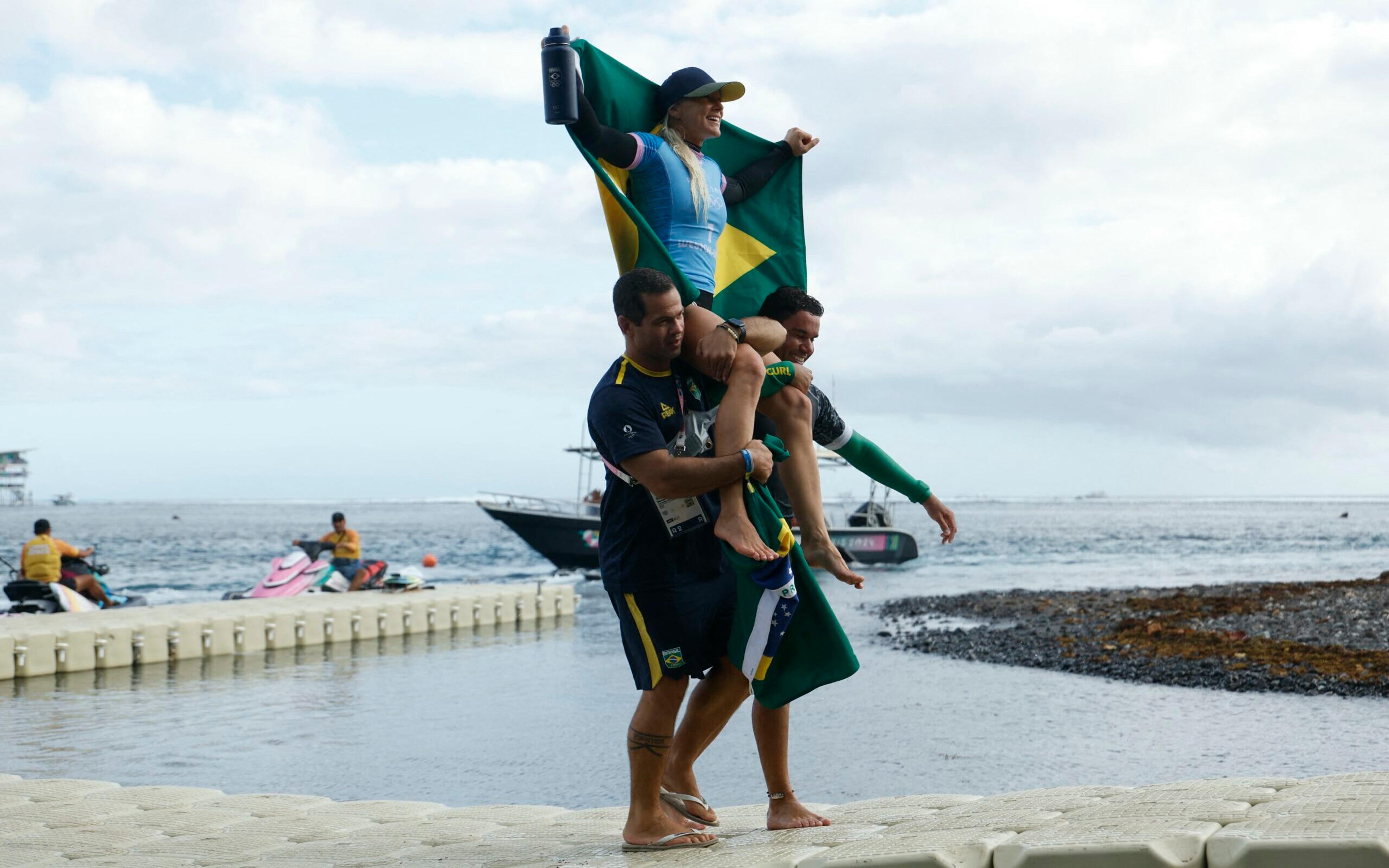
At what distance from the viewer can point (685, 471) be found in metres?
3.47

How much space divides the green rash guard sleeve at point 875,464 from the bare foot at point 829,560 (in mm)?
496

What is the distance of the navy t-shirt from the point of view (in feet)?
11.9

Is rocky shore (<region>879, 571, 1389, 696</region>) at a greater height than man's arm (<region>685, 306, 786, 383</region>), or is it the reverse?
man's arm (<region>685, 306, 786, 383</region>)

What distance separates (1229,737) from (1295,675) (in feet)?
11.4

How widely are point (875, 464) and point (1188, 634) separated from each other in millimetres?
13114

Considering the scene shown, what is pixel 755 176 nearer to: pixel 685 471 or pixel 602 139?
pixel 602 139

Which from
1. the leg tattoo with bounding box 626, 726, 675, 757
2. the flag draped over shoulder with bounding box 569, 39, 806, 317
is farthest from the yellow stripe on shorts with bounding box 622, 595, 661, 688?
the flag draped over shoulder with bounding box 569, 39, 806, 317

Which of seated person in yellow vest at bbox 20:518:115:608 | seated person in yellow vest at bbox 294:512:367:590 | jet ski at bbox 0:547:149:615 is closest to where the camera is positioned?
jet ski at bbox 0:547:149:615

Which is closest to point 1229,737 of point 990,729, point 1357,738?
point 1357,738

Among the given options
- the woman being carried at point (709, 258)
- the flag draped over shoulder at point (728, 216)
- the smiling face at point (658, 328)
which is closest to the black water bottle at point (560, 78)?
the woman being carried at point (709, 258)

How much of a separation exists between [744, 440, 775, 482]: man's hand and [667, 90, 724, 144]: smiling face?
1.25 metres

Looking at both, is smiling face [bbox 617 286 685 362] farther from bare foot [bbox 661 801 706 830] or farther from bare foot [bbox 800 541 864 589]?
bare foot [bbox 661 801 706 830]

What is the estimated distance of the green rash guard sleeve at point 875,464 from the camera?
443 centimetres

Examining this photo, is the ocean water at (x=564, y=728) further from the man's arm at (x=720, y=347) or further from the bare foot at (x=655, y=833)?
the man's arm at (x=720, y=347)
